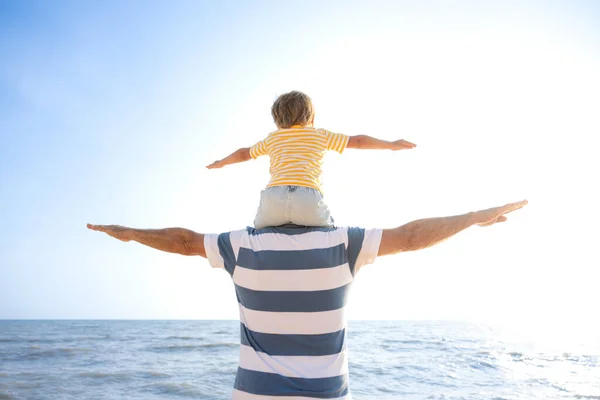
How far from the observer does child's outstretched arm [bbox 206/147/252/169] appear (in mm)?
2704

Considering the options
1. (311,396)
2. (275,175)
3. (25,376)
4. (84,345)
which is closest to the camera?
(311,396)

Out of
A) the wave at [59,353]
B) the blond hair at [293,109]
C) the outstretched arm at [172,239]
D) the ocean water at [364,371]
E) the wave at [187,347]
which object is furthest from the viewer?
the wave at [187,347]

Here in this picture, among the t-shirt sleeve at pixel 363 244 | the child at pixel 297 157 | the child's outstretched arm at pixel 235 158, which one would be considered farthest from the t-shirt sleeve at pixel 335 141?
the t-shirt sleeve at pixel 363 244

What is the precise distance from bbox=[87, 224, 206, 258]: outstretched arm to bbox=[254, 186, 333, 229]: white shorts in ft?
0.89

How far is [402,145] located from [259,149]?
734mm

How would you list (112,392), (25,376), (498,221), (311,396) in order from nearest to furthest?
(311,396) < (498,221) < (112,392) < (25,376)

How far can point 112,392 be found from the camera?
9.10 metres

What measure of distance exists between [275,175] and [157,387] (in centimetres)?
846

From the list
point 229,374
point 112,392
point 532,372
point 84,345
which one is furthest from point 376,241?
point 84,345

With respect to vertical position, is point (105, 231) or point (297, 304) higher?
point (105, 231)

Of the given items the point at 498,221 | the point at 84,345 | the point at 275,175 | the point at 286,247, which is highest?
the point at 275,175

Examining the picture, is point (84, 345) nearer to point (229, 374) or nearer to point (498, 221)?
point (229, 374)

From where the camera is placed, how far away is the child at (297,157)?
6.98 feet

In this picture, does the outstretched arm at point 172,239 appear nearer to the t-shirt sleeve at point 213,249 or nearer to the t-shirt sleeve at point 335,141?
the t-shirt sleeve at point 213,249
